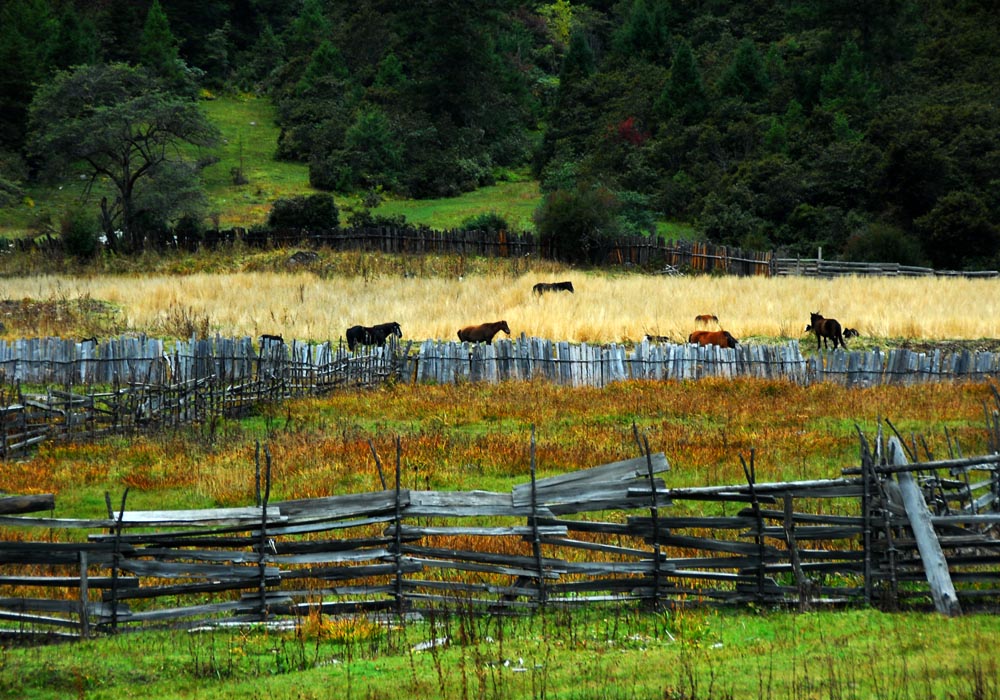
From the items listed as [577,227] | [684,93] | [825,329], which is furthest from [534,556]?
[684,93]

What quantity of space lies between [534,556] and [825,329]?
1656cm

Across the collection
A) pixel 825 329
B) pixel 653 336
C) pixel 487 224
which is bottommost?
pixel 653 336

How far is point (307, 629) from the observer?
10102 millimetres

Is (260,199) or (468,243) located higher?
(260,199)

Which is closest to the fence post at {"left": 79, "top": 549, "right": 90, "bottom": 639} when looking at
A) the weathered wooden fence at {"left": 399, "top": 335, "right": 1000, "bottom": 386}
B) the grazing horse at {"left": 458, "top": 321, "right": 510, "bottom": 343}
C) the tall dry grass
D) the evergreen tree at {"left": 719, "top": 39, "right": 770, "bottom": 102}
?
the weathered wooden fence at {"left": 399, "top": 335, "right": 1000, "bottom": 386}

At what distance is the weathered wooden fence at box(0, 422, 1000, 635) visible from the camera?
1033 cm

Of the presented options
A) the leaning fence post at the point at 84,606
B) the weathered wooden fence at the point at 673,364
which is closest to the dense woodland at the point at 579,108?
the weathered wooden fence at the point at 673,364

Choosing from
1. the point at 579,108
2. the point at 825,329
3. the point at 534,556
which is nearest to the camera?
the point at 534,556

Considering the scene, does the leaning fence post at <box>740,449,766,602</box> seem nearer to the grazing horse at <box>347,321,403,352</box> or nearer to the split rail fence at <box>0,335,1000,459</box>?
the split rail fence at <box>0,335,1000,459</box>

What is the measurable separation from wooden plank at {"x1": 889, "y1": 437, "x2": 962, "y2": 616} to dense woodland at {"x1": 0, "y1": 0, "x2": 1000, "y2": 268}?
1239 inches

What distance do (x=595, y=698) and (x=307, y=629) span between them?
3.17 meters

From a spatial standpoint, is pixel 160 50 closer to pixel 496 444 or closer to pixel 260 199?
pixel 260 199

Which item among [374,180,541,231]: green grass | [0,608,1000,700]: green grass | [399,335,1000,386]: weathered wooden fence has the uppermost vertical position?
[374,180,541,231]: green grass

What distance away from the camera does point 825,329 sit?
84.1 ft
